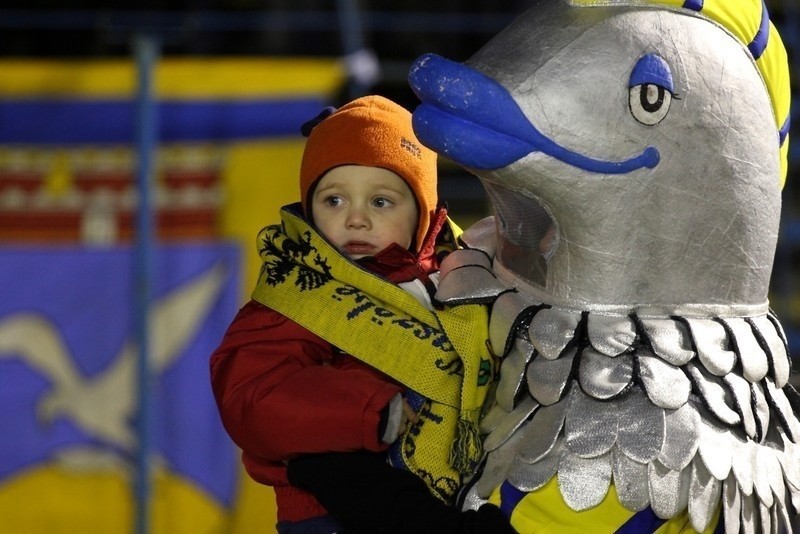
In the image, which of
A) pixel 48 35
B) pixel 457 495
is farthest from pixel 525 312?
Result: pixel 48 35

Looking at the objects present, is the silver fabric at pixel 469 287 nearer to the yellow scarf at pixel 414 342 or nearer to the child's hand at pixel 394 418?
the yellow scarf at pixel 414 342

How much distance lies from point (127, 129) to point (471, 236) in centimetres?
208

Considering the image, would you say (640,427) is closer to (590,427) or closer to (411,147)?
(590,427)

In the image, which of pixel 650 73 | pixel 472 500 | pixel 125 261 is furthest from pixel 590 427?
pixel 125 261

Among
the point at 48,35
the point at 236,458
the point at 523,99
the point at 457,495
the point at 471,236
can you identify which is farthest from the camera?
the point at 48,35

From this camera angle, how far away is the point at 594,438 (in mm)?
1368

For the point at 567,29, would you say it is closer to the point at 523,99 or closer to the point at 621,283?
the point at 523,99

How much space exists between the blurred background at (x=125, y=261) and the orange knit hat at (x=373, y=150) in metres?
1.69

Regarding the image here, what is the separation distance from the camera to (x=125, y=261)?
137 inches

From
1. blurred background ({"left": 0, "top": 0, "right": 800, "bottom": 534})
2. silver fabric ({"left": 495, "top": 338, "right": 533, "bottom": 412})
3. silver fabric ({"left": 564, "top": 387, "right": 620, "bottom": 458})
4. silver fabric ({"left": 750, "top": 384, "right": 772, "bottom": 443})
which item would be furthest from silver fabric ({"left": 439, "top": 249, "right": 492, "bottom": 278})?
blurred background ({"left": 0, "top": 0, "right": 800, "bottom": 534})

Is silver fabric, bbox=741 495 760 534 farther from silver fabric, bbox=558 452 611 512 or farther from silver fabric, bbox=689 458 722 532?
silver fabric, bbox=558 452 611 512

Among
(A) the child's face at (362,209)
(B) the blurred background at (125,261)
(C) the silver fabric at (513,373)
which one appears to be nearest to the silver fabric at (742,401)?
(C) the silver fabric at (513,373)

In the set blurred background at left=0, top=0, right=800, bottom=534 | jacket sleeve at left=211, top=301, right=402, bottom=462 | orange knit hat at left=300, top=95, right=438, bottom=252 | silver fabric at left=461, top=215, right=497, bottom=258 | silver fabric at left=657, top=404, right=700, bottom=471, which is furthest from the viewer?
blurred background at left=0, top=0, right=800, bottom=534

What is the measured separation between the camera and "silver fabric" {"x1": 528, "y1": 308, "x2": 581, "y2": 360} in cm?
140
